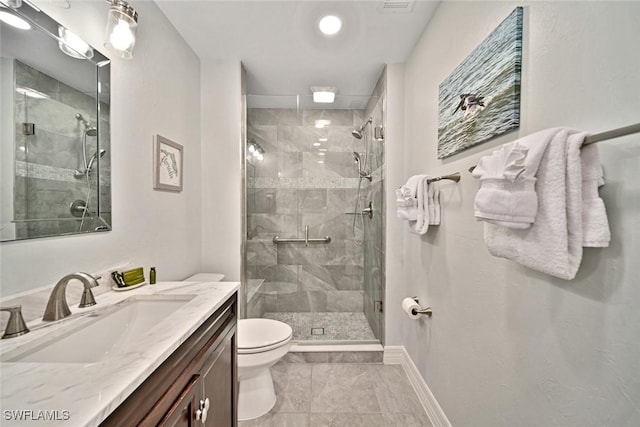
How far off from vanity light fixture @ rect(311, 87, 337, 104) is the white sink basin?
1.98m

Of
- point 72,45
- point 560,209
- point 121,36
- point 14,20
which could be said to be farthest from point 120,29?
point 560,209

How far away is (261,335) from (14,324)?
1230 mm

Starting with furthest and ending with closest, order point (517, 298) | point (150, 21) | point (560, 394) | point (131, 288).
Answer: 1. point (150, 21)
2. point (131, 288)
3. point (517, 298)
4. point (560, 394)

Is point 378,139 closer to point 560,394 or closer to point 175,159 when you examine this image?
point 175,159

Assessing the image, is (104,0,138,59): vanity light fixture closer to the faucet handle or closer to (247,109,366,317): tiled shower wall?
the faucet handle

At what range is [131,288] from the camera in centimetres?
122

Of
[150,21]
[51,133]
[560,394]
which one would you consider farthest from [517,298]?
[150,21]

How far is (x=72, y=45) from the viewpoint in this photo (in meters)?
1.03

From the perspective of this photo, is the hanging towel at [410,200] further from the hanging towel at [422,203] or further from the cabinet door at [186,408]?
the cabinet door at [186,408]

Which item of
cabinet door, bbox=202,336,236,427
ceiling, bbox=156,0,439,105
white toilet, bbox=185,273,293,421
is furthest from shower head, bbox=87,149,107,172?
white toilet, bbox=185,273,293,421

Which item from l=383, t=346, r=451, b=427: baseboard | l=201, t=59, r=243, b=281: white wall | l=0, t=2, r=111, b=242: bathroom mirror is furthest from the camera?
l=201, t=59, r=243, b=281: white wall

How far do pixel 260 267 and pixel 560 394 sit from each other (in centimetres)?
211

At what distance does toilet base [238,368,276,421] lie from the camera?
1.57 m

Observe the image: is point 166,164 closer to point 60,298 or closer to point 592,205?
point 60,298
